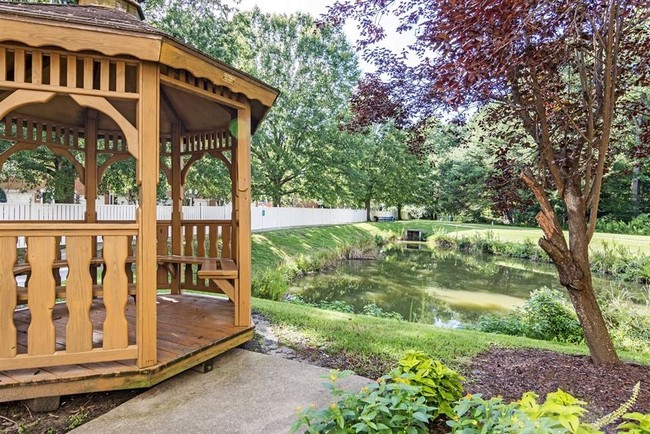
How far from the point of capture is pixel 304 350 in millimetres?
3613

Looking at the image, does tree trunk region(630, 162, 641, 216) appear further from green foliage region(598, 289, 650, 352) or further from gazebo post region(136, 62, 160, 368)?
gazebo post region(136, 62, 160, 368)

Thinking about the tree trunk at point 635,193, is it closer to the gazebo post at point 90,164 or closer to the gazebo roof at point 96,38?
the gazebo roof at point 96,38

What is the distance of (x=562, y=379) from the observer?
Result: 2.96m

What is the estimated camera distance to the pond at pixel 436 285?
27.6 feet

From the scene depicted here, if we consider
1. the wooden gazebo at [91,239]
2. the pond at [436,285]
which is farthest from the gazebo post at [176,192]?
the pond at [436,285]

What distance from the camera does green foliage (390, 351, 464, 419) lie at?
203 centimetres

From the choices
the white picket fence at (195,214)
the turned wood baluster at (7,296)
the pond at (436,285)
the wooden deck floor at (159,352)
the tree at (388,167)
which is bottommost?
the pond at (436,285)

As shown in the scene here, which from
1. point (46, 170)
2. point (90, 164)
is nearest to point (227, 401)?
point (90, 164)

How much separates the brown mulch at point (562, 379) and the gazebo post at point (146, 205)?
94.7 inches

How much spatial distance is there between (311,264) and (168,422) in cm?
1043

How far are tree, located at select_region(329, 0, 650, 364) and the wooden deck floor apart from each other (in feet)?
9.21

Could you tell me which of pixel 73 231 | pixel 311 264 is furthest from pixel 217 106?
pixel 311 264

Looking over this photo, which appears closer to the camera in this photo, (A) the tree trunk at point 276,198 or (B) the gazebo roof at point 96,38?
(B) the gazebo roof at point 96,38

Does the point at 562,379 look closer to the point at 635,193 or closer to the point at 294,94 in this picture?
the point at 294,94
